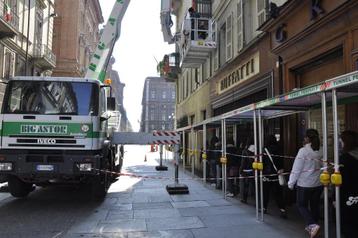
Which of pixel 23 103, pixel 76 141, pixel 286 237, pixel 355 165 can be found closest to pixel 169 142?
pixel 76 141

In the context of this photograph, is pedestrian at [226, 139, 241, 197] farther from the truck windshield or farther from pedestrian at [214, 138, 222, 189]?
the truck windshield

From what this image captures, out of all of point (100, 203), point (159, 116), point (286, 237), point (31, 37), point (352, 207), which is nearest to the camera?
point (352, 207)

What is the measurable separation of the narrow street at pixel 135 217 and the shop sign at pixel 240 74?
3.93 metres

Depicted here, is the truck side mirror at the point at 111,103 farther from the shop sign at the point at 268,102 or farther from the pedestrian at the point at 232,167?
the shop sign at the point at 268,102

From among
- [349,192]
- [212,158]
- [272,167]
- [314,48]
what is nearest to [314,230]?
[349,192]

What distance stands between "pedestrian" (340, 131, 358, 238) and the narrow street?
1.39m

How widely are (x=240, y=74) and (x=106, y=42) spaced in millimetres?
4625

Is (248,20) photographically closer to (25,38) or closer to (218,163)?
(218,163)

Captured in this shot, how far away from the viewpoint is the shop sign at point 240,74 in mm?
13054

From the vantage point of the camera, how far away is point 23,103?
32.5 feet

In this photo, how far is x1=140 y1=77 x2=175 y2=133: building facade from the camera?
100625 mm

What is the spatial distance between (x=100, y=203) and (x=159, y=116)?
92.7 meters

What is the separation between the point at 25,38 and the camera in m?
27.3

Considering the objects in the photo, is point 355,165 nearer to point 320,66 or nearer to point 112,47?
point 320,66
